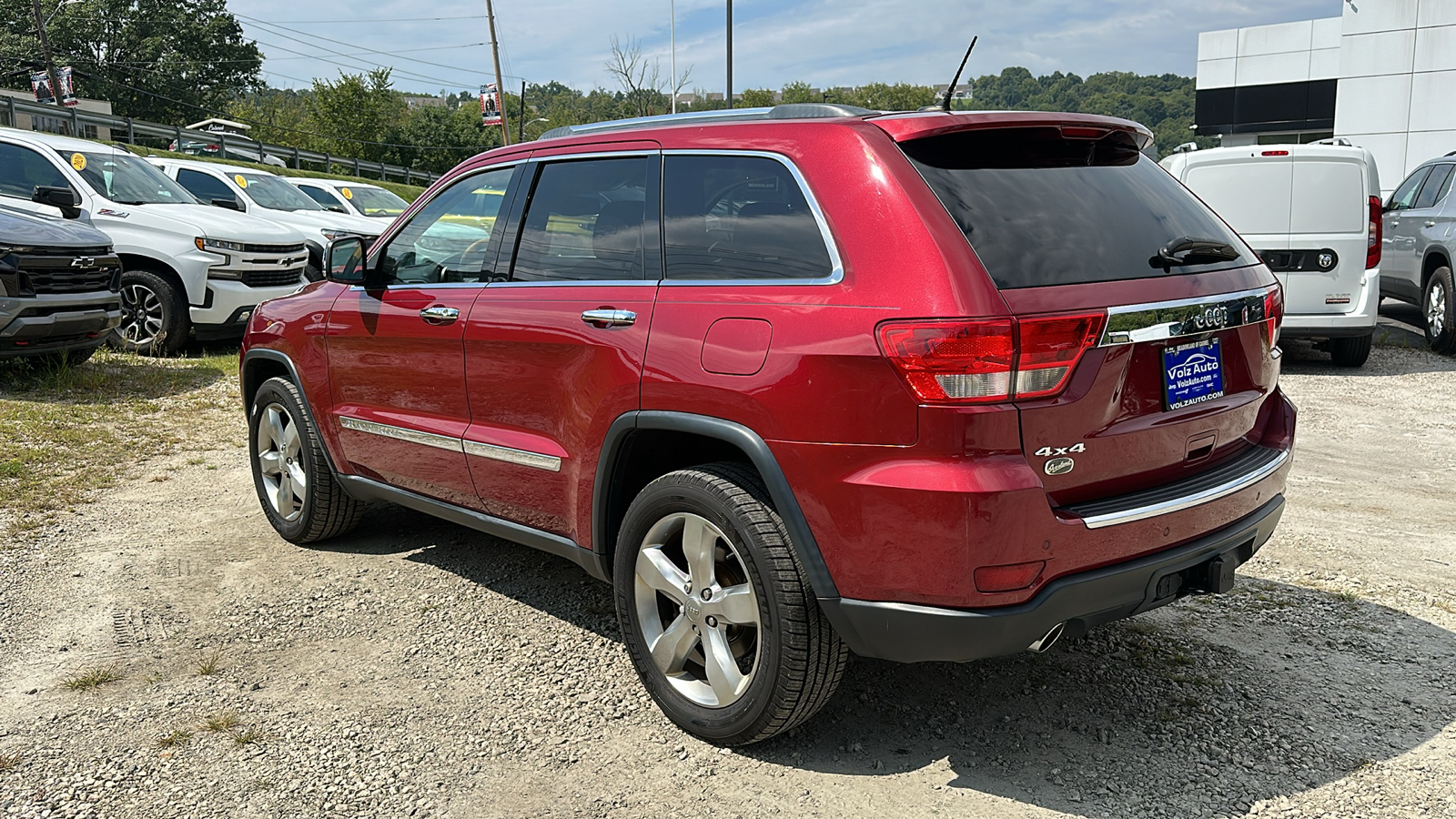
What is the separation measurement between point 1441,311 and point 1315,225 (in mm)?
2513

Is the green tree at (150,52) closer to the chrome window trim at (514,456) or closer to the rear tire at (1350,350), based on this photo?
the rear tire at (1350,350)

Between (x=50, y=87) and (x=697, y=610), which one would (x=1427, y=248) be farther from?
(x=50, y=87)

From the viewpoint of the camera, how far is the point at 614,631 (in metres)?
4.20

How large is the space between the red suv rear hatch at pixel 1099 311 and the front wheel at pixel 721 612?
666mm

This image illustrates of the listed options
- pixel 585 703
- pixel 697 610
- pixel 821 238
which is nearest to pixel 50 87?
pixel 585 703

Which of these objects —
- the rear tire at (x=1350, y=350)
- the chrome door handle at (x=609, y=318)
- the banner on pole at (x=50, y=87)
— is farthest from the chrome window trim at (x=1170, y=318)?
the banner on pole at (x=50, y=87)

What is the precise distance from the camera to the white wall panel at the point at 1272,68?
114 ft

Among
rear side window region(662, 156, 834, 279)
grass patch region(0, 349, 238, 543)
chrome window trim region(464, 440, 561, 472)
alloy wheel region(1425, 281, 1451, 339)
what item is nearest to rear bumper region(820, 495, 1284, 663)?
rear side window region(662, 156, 834, 279)

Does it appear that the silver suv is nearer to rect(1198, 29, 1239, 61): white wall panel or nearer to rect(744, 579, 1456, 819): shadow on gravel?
rect(744, 579, 1456, 819): shadow on gravel

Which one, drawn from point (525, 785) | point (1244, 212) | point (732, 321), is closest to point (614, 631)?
point (525, 785)

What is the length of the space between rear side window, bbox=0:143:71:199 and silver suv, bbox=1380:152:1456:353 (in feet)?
43.1

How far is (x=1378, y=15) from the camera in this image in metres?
28.2

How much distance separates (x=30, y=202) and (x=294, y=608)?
792 cm

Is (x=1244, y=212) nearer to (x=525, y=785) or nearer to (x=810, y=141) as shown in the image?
(x=810, y=141)
